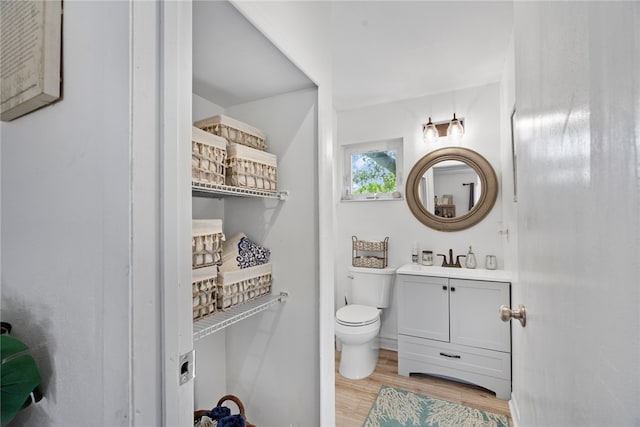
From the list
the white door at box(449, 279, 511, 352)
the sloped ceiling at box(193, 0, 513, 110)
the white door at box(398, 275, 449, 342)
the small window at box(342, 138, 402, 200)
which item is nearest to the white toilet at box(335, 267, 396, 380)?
the white door at box(398, 275, 449, 342)

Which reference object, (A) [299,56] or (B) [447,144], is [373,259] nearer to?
(B) [447,144]

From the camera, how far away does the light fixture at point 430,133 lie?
263 centimetres

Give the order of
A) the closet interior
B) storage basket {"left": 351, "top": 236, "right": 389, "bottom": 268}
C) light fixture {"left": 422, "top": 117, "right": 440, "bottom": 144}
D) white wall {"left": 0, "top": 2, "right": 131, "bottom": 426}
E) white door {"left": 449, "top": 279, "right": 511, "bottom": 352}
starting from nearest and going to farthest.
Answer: white wall {"left": 0, "top": 2, "right": 131, "bottom": 426} < the closet interior < white door {"left": 449, "top": 279, "right": 511, "bottom": 352} < light fixture {"left": 422, "top": 117, "right": 440, "bottom": 144} < storage basket {"left": 351, "top": 236, "right": 389, "bottom": 268}

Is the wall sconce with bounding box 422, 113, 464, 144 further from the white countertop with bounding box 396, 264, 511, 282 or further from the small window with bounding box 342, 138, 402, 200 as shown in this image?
the white countertop with bounding box 396, 264, 511, 282

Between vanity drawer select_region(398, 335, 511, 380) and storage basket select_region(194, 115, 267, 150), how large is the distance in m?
2.03

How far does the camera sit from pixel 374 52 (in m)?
2.03

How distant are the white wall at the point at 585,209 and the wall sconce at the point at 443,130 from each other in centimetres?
194

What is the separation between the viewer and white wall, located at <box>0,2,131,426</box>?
0.50 m

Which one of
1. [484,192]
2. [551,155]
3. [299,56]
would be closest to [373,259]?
[484,192]

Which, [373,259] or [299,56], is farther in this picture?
[373,259]

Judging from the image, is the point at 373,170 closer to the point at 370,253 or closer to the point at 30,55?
the point at 370,253

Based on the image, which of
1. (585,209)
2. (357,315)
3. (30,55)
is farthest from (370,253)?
(30,55)

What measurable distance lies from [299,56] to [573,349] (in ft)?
3.85

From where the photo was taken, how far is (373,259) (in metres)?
2.77
